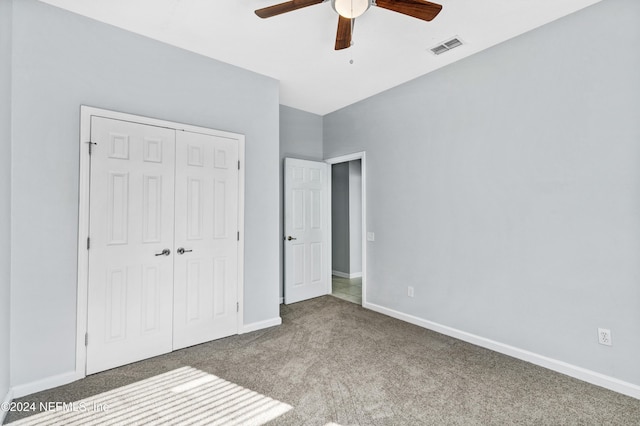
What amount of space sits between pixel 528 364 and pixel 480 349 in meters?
0.40

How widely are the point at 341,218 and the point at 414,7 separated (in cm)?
460

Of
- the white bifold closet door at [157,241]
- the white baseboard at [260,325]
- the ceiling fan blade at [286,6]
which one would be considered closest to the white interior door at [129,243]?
the white bifold closet door at [157,241]

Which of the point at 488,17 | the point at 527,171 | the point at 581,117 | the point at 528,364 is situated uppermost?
the point at 488,17

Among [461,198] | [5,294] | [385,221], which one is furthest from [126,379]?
[461,198]

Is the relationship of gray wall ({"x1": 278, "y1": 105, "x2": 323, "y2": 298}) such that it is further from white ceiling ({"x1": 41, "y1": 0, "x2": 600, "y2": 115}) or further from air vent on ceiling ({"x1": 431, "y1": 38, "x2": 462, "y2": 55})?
air vent on ceiling ({"x1": 431, "y1": 38, "x2": 462, "y2": 55})

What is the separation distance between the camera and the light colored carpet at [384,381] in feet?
6.38

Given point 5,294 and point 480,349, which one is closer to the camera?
point 5,294

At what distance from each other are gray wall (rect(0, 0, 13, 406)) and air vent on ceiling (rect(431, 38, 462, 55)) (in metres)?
3.42

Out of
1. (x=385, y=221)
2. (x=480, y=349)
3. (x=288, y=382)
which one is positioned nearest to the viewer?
(x=288, y=382)

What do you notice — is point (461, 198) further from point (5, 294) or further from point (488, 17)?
point (5, 294)

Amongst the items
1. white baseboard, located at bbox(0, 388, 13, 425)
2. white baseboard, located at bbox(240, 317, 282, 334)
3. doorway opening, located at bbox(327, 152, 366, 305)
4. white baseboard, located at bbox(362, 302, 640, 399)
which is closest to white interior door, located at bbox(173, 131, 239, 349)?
white baseboard, located at bbox(240, 317, 282, 334)

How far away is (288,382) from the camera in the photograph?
91.7 inches

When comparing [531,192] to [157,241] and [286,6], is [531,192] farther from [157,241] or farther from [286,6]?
[157,241]

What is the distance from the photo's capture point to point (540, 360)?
101 inches
